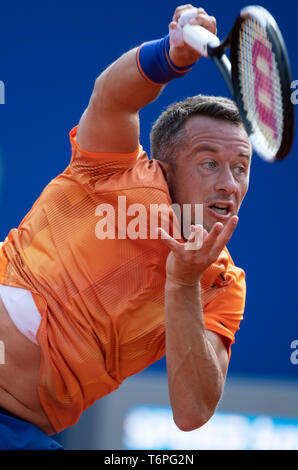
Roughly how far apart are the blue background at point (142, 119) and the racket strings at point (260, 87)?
2.45 meters

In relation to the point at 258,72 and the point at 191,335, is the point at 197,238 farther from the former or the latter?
the point at 258,72

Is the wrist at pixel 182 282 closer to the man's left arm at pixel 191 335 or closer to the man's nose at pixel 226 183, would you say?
the man's left arm at pixel 191 335

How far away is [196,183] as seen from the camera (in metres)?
2.46

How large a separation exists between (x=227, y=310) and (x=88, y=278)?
556mm

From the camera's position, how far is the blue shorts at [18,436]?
7.36 feet

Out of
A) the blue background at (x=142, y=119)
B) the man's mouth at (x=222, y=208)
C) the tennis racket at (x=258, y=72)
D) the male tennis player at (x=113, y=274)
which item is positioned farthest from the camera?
the blue background at (x=142, y=119)

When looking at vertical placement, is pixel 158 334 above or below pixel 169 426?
above

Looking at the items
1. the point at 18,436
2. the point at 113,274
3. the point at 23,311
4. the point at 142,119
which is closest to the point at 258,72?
the point at 113,274

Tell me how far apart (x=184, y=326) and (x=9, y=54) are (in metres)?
3.19

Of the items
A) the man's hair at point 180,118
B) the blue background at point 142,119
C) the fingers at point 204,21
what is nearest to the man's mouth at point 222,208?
the man's hair at point 180,118

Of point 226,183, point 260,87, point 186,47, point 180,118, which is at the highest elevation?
point 186,47

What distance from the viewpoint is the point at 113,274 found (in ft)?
7.71

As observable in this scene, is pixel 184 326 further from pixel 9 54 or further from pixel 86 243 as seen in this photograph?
pixel 9 54
